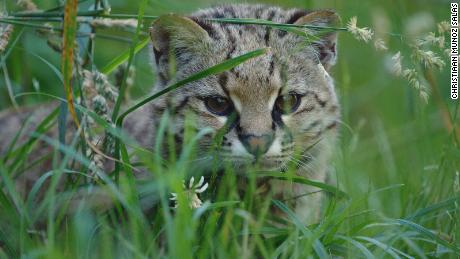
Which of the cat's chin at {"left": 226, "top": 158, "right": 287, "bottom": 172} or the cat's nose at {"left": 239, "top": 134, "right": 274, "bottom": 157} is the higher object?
the cat's nose at {"left": 239, "top": 134, "right": 274, "bottom": 157}

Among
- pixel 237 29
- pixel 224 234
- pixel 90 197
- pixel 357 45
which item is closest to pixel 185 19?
pixel 237 29

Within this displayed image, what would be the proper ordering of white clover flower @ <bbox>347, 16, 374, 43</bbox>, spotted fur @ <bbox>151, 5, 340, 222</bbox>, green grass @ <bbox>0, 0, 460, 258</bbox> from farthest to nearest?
spotted fur @ <bbox>151, 5, 340, 222</bbox>, white clover flower @ <bbox>347, 16, 374, 43</bbox>, green grass @ <bbox>0, 0, 460, 258</bbox>

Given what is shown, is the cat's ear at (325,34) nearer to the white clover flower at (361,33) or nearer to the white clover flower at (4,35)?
the white clover flower at (361,33)

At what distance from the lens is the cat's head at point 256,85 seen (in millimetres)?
3570

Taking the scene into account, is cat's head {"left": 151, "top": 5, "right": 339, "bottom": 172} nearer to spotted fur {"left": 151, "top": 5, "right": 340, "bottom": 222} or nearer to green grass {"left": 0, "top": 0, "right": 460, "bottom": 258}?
spotted fur {"left": 151, "top": 5, "right": 340, "bottom": 222}

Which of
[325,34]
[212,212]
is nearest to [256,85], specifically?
[325,34]

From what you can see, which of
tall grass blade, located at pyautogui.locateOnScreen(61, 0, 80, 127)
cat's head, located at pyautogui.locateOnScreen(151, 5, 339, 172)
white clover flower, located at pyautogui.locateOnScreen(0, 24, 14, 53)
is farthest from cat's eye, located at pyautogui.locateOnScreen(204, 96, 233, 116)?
white clover flower, located at pyautogui.locateOnScreen(0, 24, 14, 53)

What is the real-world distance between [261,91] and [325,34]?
2.06 ft

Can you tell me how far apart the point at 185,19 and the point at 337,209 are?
3.53ft

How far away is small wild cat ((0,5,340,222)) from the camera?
11.7ft

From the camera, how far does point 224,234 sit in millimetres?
3068

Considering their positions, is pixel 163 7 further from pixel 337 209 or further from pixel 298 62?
pixel 337 209

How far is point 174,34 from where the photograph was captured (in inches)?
153

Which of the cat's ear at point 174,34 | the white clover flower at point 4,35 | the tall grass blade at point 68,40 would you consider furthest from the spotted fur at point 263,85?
the white clover flower at point 4,35
